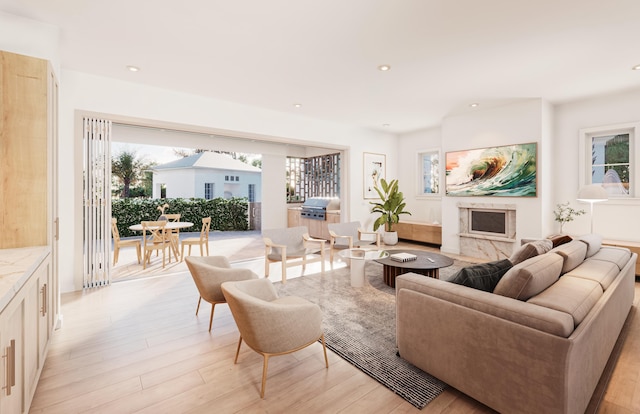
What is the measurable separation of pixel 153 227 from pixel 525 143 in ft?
21.8

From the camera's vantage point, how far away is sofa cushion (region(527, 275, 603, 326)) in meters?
1.63

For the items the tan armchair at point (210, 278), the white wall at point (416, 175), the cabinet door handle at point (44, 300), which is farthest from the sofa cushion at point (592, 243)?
the cabinet door handle at point (44, 300)

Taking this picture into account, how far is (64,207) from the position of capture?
3.80 m

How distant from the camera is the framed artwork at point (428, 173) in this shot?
7386 millimetres

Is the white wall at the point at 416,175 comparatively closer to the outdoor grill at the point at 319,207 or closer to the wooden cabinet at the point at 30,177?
the outdoor grill at the point at 319,207

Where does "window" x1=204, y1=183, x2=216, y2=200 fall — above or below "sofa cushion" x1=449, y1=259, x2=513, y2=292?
above

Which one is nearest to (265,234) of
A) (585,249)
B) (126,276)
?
(126,276)

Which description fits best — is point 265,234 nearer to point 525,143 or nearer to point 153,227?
Answer: point 153,227

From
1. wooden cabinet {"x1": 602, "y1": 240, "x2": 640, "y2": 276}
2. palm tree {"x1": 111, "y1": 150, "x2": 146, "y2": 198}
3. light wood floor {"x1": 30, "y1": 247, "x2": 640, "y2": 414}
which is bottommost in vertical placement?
light wood floor {"x1": 30, "y1": 247, "x2": 640, "y2": 414}

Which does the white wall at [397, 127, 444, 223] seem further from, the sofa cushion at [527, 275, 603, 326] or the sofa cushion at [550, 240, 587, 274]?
the sofa cushion at [527, 275, 603, 326]

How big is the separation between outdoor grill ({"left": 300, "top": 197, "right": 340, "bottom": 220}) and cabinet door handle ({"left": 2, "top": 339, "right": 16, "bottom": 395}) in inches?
269

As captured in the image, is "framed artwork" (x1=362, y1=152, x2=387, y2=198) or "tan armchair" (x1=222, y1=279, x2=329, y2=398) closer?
"tan armchair" (x1=222, y1=279, x2=329, y2=398)

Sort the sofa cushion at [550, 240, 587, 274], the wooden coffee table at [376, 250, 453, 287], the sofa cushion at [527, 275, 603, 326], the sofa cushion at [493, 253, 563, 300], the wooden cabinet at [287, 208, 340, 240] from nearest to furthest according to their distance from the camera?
the sofa cushion at [527, 275, 603, 326] → the sofa cushion at [493, 253, 563, 300] → the sofa cushion at [550, 240, 587, 274] → the wooden coffee table at [376, 250, 453, 287] → the wooden cabinet at [287, 208, 340, 240]

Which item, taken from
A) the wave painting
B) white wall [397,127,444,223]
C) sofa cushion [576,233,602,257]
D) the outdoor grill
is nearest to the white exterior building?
the outdoor grill
